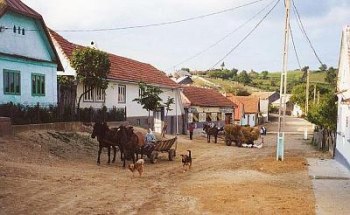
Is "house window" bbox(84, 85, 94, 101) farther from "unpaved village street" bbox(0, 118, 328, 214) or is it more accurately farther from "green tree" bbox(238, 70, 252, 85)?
"green tree" bbox(238, 70, 252, 85)

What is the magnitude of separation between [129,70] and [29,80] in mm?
14579

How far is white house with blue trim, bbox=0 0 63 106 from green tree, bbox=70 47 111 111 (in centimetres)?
124

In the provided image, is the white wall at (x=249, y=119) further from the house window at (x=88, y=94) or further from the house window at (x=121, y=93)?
the house window at (x=88, y=94)

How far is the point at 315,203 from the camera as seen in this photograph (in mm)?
12141

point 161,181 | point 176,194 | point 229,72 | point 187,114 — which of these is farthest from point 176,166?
point 229,72

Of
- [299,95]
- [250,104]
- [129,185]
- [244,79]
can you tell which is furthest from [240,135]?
[244,79]

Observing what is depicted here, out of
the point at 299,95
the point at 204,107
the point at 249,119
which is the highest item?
the point at 299,95

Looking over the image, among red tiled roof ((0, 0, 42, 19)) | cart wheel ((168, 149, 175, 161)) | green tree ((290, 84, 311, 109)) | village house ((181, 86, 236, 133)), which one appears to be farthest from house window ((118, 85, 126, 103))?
green tree ((290, 84, 311, 109))

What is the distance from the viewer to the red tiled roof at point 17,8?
75.4 feet

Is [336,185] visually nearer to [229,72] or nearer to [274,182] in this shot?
[274,182]

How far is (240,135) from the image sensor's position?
1417 inches

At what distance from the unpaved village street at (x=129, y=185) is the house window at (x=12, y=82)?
10.9ft

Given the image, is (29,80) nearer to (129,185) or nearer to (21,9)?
(21,9)

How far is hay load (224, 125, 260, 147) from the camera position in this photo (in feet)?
117
